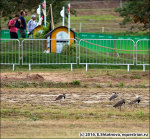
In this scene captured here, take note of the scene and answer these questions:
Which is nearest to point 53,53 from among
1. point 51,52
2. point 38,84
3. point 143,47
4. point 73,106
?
point 51,52

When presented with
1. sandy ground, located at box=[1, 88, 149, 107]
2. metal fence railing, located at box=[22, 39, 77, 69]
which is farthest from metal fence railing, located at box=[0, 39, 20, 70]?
sandy ground, located at box=[1, 88, 149, 107]

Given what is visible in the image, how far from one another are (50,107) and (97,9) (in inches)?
1987

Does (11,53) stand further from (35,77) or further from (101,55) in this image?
(101,55)

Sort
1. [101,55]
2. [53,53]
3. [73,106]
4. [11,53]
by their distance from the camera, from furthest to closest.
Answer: [101,55] < [53,53] < [11,53] < [73,106]

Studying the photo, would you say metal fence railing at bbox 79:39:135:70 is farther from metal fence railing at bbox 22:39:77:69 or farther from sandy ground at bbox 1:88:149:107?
sandy ground at bbox 1:88:149:107

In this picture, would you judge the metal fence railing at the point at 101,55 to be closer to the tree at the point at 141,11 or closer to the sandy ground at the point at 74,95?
the tree at the point at 141,11

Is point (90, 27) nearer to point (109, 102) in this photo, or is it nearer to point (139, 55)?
point (139, 55)

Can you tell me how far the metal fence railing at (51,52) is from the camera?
79.2ft

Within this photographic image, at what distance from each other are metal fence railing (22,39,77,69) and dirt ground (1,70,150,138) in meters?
1.15

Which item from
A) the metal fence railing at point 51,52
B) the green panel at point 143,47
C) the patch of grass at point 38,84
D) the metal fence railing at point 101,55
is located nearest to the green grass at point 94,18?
the green panel at point 143,47

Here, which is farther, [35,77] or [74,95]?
[35,77]

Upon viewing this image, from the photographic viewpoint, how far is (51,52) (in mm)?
24953

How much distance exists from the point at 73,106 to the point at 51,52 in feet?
32.4

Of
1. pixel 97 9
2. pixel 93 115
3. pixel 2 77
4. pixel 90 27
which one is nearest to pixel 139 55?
pixel 2 77
